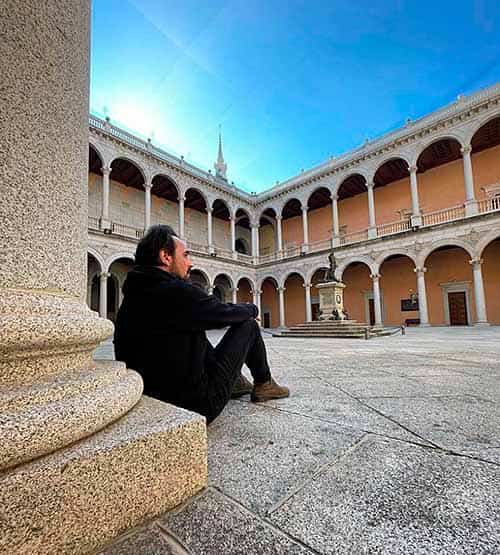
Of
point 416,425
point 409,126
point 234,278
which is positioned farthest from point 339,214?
point 416,425

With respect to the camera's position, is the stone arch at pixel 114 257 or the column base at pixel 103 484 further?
the stone arch at pixel 114 257

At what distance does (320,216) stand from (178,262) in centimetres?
2044

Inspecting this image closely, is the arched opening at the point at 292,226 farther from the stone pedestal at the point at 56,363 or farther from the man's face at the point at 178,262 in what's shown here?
the stone pedestal at the point at 56,363

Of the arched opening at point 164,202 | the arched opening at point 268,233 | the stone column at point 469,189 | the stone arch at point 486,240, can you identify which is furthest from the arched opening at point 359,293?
the arched opening at point 164,202

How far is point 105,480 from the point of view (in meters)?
0.69

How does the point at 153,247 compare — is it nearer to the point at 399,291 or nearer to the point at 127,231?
the point at 127,231

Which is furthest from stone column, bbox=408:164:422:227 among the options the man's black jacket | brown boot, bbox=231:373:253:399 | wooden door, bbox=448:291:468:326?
the man's black jacket

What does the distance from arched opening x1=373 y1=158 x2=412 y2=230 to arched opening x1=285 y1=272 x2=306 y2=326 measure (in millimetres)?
6656

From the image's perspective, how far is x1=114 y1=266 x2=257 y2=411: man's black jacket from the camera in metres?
1.22

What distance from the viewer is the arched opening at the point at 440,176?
1521cm

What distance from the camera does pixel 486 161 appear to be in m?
14.9

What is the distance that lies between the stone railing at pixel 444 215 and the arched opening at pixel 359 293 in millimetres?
4349

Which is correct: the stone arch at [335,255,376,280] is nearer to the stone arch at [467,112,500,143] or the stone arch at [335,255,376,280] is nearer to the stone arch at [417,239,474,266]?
the stone arch at [417,239,474,266]

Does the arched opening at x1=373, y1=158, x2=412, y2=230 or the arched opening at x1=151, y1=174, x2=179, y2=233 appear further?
the arched opening at x1=151, y1=174, x2=179, y2=233
